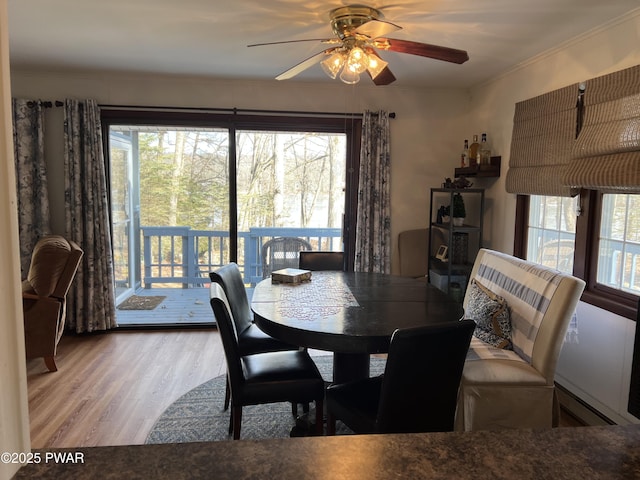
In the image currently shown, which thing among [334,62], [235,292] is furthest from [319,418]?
[334,62]

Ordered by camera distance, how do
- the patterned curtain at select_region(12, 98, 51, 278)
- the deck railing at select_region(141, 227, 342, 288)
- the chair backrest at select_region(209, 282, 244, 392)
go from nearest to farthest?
the chair backrest at select_region(209, 282, 244, 392) → the patterned curtain at select_region(12, 98, 51, 278) → the deck railing at select_region(141, 227, 342, 288)

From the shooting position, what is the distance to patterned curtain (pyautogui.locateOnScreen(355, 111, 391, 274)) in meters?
4.42

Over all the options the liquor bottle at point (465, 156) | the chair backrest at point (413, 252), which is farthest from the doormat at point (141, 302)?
the liquor bottle at point (465, 156)

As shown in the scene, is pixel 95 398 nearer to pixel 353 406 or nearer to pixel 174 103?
pixel 353 406

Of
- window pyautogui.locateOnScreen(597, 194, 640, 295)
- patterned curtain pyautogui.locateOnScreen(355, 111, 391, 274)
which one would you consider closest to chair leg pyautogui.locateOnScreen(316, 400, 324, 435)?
window pyautogui.locateOnScreen(597, 194, 640, 295)

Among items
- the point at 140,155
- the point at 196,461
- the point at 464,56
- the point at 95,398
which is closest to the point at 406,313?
the point at 464,56

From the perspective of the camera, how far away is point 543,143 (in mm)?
3244

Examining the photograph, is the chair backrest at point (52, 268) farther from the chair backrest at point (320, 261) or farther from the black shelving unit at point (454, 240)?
the black shelving unit at point (454, 240)

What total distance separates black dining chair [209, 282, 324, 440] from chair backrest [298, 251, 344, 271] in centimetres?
141

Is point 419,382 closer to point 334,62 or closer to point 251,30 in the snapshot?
point 334,62

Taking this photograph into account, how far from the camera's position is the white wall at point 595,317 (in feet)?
8.41

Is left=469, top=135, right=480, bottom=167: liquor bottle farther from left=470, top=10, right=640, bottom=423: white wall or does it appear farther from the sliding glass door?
the sliding glass door

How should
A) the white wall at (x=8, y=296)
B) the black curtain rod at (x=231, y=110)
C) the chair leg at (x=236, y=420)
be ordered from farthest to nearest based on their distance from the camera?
the black curtain rod at (x=231, y=110)
the chair leg at (x=236, y=420)
the white wall at (x=8, y=296)

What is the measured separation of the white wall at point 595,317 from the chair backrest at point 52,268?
12.1 feet
